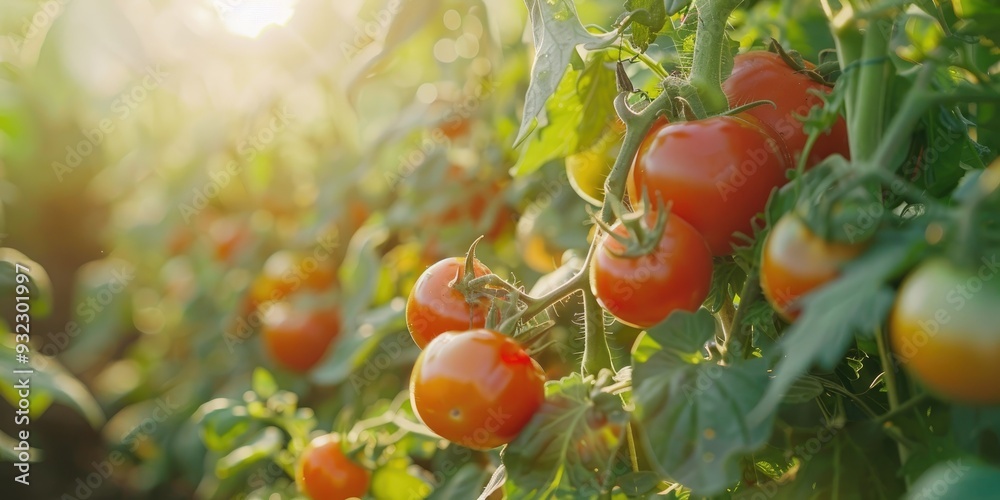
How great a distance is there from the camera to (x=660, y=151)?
0.51 metres

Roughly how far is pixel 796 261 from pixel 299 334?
1.45 metres

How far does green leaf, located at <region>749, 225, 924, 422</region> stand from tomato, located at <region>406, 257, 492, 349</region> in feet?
0.92

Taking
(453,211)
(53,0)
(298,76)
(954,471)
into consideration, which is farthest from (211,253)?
(954,471)

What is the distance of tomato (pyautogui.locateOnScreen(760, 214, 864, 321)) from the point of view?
375 mm

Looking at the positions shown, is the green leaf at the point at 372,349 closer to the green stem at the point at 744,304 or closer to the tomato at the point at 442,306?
the tomato at the point at 442,306

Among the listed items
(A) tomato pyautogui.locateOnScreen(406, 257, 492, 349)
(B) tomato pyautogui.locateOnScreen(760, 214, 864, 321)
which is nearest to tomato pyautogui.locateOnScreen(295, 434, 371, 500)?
(A) tomato pyautogui.locateOnScreen(406, 257, 492, 349)

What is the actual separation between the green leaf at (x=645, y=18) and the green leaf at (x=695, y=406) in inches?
9.0

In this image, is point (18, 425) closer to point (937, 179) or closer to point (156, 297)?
point (156, 297)

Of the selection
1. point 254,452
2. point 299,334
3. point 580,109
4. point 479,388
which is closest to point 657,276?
point 479,388

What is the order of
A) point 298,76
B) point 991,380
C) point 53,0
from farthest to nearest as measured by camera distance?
point 298,76
point 53,0
point 991,380

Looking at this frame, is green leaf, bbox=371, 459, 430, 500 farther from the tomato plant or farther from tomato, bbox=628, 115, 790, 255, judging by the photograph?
tomato, bbox=628, 115, 790, 255

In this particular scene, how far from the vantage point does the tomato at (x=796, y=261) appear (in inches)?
14.8

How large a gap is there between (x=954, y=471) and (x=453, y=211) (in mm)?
1107

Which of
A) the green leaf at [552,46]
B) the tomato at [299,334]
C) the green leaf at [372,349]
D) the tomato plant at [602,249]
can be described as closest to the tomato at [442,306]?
the tomato plant at [602,249]
